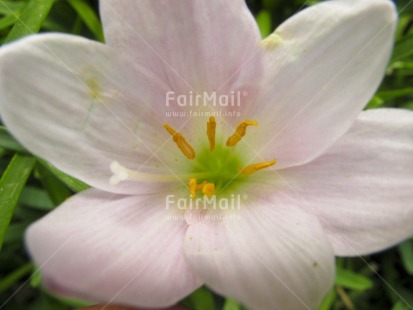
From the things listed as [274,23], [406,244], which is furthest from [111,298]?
[274,23]

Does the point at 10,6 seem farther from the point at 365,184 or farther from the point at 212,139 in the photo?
the point at 365,184

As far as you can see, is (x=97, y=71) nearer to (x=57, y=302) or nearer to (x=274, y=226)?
(x=274, y=226)

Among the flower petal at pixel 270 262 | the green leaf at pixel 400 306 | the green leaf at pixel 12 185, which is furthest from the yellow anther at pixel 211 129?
the green leaf at pixel 400 306

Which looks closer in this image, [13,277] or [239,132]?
[239,132]

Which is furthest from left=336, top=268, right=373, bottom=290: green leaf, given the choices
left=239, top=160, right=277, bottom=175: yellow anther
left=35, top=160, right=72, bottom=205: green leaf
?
left=35, top=160, right=72, bottom=205: green leaf

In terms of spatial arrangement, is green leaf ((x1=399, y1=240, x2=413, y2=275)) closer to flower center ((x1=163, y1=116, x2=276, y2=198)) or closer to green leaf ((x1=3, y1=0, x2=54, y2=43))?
flower center ((x1=163, y1=116, x2=276, y2=198))

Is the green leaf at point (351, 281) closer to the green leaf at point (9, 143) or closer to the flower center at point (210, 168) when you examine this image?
the flower center at point (210, 168)

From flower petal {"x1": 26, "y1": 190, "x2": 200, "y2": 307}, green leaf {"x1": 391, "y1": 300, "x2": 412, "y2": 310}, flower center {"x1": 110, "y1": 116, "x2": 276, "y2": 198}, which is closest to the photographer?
flower petal {"x1": 26, "y1": 190, "x2": 200, "y2": 307}

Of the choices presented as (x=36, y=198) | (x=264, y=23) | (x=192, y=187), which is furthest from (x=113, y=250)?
(x=264, y=23)
